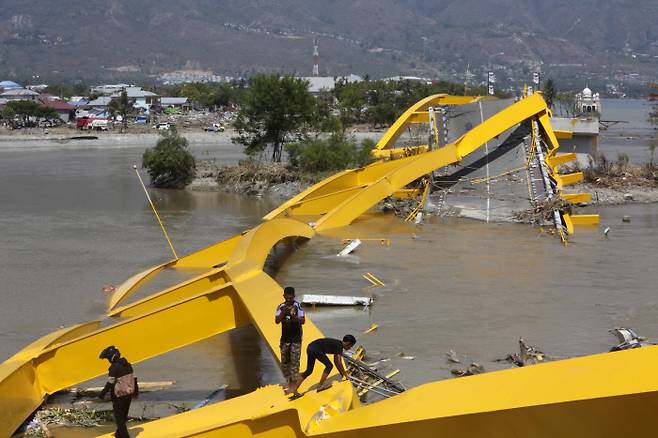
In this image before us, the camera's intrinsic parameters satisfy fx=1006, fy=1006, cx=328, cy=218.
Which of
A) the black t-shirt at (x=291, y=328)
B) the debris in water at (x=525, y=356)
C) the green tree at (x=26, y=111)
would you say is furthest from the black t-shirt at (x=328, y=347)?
the green tree at (x=26, y=111)

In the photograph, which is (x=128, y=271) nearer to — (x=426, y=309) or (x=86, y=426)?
(x=426, y=309)

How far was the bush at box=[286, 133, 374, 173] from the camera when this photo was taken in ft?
125

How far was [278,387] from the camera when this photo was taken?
352 inches

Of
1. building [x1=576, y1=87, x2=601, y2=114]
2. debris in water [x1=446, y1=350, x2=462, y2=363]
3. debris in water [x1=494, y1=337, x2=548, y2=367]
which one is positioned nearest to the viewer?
debris in water [x1=494, y1=337, x2=548, y2=367]

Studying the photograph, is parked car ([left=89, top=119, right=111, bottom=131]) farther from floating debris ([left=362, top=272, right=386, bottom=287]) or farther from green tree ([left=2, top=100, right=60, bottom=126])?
floating debris ([left=362, top=272, right=386, bottom=287])

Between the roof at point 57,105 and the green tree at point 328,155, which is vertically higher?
the green tree at point 328,155

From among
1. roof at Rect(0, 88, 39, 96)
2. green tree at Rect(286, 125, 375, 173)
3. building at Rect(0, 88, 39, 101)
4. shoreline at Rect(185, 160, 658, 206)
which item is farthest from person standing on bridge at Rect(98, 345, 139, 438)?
roof at Rect(0, 88, 39, 96)

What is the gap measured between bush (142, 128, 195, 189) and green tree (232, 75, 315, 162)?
3.93m

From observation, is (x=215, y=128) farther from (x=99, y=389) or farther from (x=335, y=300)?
(x=99, y=389)

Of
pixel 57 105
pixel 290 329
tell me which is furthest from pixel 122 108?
pixel 290 329

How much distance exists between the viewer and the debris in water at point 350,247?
21.1 metres

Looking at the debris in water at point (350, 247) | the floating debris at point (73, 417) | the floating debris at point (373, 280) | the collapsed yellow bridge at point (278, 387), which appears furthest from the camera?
the debris in water at point (350, 247)

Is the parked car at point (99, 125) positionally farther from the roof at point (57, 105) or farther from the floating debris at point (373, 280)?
the floating debris at point (373, 280)

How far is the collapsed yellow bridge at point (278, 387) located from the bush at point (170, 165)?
64.5 feet
